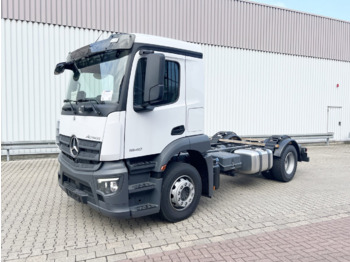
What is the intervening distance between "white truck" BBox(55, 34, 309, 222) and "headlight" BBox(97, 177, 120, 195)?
0.01m

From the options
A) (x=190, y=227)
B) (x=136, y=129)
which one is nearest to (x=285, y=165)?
(x=190, y=227)

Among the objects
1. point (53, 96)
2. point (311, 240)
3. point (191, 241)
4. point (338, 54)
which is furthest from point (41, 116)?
point (338, 54)

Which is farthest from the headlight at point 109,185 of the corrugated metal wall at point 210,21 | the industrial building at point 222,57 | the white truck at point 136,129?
the corrugated metal wall at point 210,21

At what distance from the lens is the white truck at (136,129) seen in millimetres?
3873

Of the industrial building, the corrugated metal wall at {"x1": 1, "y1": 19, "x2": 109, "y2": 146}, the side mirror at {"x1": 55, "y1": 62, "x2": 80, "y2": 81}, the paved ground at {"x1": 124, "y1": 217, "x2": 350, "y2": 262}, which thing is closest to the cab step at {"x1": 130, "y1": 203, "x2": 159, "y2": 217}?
the paved ground at {"x1": 124, "y1": 217, "x2": 350, "y2": 262}

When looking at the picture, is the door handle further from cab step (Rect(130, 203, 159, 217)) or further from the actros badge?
the actros badge

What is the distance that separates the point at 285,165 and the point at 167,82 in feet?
15.1

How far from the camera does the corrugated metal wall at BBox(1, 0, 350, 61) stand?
10213 mm

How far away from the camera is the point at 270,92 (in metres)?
14.1

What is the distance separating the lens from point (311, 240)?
4.02 metres

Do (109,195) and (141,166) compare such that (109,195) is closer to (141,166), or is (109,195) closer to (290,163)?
(141,166)

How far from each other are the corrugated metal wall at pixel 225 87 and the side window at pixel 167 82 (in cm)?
729

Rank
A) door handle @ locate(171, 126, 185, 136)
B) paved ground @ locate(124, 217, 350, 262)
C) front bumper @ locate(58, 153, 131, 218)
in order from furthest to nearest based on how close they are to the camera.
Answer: door handle @ locate(171, 126, 185, 136)
front bumper @ locate(58, 153, 131, 218)
paved ground @ locate(124, 217, 350, 262)

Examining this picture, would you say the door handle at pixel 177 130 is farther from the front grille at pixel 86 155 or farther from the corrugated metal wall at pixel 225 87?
the corrugated metal wall at pixel 225 87
